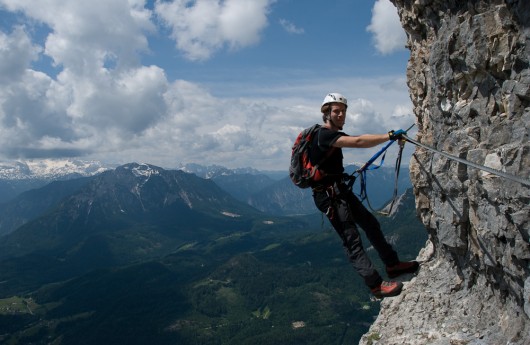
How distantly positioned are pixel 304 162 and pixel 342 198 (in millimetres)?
1373

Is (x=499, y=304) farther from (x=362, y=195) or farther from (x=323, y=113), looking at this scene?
(x=323, y=113)

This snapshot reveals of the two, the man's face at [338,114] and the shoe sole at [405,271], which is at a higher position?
the man's face at [338,114]

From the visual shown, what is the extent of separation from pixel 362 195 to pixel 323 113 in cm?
329

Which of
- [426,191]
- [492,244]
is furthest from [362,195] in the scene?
[492,244]

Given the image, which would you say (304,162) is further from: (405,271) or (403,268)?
(405,271)

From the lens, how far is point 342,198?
36.0 ft

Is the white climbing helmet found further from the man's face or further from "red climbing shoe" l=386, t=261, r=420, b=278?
"red climbing shoe" l=386, t=261, r=420, b=278

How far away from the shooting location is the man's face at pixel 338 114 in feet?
33.4

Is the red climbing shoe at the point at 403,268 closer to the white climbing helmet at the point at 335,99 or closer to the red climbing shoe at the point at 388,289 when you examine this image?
the red climbing shoe at the point at 388,289

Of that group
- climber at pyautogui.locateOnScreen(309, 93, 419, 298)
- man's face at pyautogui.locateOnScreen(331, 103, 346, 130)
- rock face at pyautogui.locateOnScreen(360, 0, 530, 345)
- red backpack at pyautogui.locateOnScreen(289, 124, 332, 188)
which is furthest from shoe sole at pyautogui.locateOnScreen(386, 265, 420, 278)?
man's face at pyautogui.locateOnScreen(331, 103, 346, 130)

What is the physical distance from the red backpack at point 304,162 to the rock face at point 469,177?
3.07 meters

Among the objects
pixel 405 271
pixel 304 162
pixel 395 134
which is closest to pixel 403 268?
pixel 405 271

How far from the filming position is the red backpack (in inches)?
415

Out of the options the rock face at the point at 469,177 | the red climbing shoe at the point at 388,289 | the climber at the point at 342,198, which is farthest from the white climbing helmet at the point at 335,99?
the red climbing shoe at the point at 388,289
